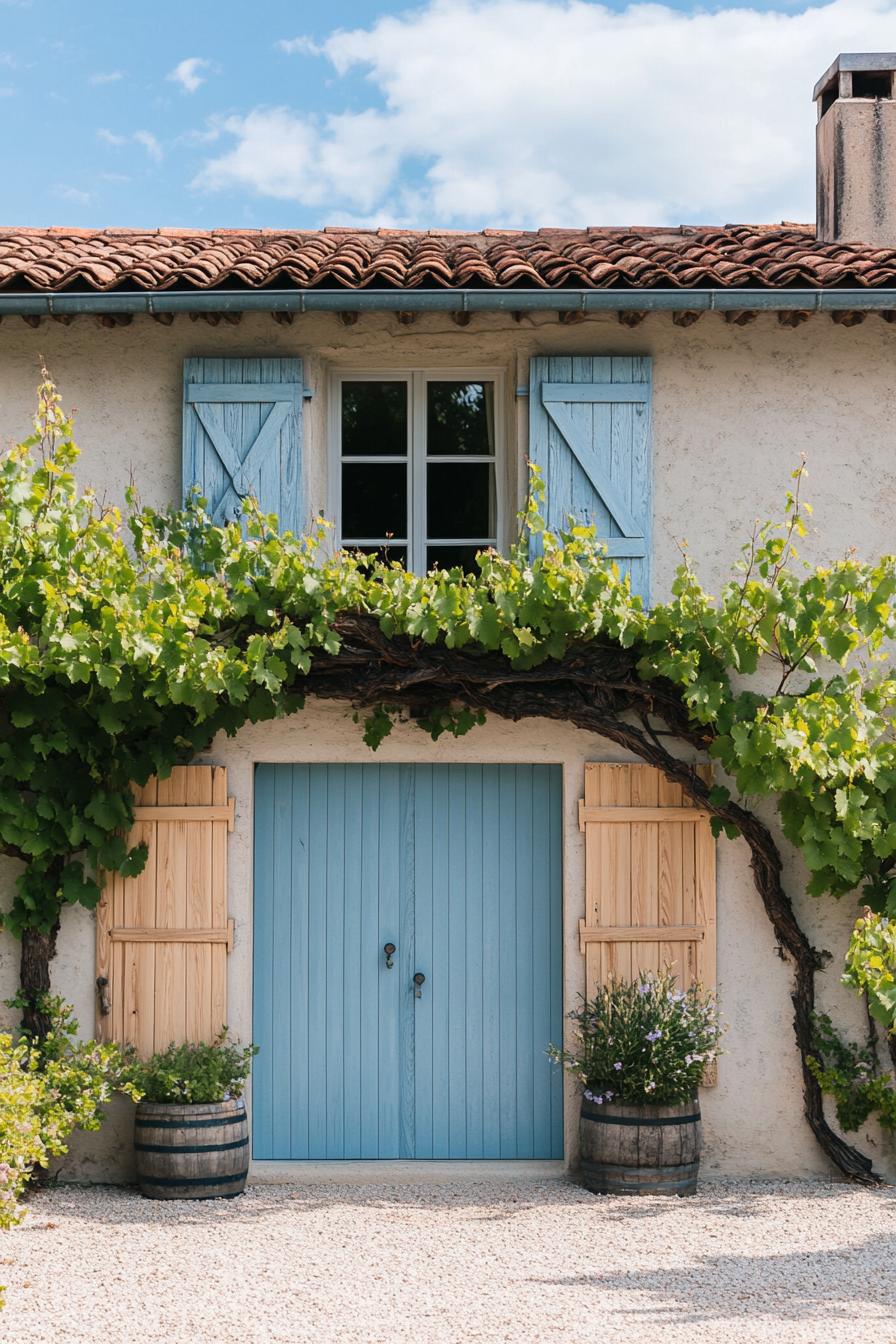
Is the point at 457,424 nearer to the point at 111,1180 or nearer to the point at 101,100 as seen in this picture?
the point at 101,100

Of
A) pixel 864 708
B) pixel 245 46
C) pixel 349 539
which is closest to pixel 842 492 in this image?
pixel 864 708

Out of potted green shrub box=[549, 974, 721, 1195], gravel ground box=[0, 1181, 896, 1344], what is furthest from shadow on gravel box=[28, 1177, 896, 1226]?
potted green shrub box=[549, 974, 721, 1195]

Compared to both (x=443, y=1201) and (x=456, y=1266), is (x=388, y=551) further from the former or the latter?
(x=456, y=1266)

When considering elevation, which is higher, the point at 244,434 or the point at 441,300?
the point at 441,300

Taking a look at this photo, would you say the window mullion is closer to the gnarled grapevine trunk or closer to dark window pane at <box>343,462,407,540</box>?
dark window pane at <box>343,462,407,540</box>

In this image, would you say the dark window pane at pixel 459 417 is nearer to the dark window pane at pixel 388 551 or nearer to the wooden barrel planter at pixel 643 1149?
the dark window pane at pixel 388 551

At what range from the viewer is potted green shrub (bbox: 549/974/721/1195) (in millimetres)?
6566

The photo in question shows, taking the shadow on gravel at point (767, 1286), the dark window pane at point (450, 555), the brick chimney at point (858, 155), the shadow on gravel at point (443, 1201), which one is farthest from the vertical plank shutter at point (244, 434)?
the shadow on gravel at point (767, 1286)

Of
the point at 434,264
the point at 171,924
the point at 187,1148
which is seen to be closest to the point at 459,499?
the point at 434,264

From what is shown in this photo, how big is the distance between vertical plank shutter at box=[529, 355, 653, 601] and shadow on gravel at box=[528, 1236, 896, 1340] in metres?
3.20

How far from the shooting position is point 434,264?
7020 millimetres

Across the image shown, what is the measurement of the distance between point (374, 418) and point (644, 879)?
9.54ft

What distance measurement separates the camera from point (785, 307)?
22.7 feet

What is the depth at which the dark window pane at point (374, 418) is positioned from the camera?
7.66m
